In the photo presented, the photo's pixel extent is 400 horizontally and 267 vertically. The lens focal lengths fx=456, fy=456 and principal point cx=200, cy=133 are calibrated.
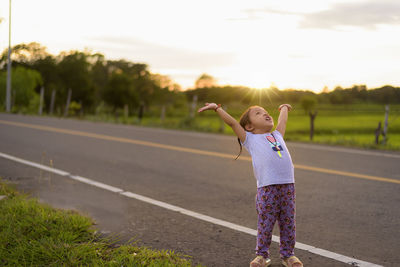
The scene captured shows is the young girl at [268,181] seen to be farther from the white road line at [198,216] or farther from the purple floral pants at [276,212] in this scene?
the white road line at [198,216]

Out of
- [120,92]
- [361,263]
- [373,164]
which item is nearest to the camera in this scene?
[361,263]

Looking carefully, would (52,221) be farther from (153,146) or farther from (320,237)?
(153,146)

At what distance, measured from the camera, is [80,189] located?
6.67 meters

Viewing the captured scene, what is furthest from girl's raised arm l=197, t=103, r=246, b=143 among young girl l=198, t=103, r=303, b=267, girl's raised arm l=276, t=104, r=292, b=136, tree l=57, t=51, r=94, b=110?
tree l=57, t=51, r=94, b=110

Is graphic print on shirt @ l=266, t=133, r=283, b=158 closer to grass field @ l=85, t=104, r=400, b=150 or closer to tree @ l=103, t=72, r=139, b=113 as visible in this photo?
grass field @ l=85, t=104, r=400, b=150

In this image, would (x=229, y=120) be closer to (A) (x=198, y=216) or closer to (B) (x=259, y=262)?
(B) (x=259, y=262)

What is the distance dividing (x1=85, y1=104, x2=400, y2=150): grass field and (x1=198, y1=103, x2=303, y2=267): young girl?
837 millimetres

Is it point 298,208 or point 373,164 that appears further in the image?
point 373,164

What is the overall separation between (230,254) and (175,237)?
0.69 metres

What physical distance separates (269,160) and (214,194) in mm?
2893

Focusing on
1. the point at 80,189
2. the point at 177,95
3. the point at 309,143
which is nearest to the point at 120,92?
the point at 177,95

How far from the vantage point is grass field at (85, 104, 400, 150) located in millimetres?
13896

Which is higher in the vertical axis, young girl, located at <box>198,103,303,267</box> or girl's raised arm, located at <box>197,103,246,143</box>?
girl's raised arm, located at <box>197,103,246,143</box>

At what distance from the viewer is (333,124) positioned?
50.6 metres
